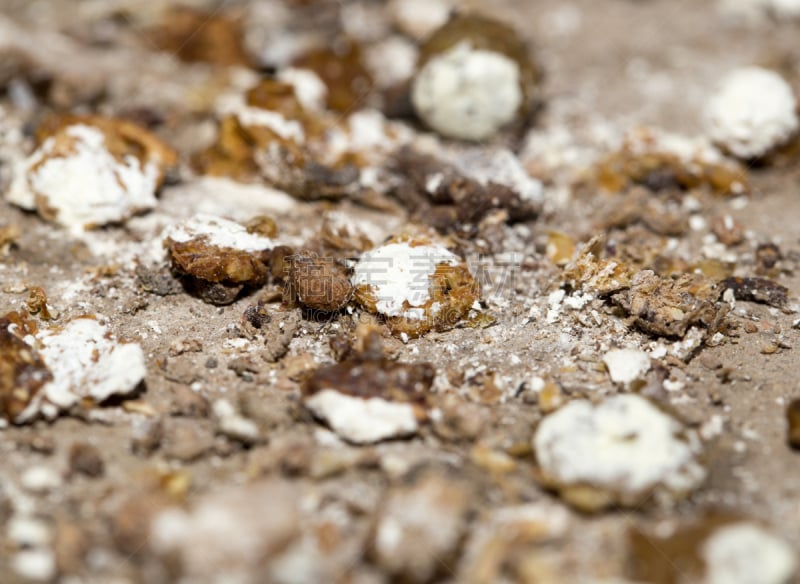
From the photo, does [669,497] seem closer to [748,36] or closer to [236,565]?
[236,565]

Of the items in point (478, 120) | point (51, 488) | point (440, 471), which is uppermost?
point (478, 120)

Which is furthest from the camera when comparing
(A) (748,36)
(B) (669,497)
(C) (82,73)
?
(A) (748,36)

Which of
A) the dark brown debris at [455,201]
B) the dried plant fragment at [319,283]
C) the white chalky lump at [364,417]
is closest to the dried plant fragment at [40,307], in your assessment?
the dried plant fragment at [319,283]

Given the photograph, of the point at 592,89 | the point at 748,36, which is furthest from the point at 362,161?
the point at 748,36

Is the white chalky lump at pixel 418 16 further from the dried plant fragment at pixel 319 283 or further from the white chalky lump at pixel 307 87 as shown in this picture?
the dried plant fragment at pixel 319 283

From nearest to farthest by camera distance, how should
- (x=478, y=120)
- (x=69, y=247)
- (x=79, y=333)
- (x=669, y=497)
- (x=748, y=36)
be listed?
(x=669, y=497)
(x=79, y=333)
(x=69, y=247)
(x=478, y=120)
(x=748, y=36)

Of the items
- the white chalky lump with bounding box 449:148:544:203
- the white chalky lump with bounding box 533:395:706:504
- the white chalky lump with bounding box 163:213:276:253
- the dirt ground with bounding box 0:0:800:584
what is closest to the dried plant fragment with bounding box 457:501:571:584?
the dirt ground with bounding box 0:0:800:584

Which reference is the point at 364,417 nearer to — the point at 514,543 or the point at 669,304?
the point at 514,543

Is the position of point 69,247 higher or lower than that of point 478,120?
lower
